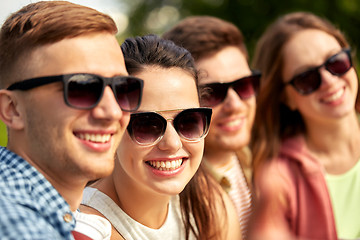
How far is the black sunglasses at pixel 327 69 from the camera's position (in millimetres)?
3410

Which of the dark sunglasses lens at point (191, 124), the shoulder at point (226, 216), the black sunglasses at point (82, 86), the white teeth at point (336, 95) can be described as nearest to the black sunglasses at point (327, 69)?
the white teeth at point (336, 95)

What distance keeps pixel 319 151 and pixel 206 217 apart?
1543 millimetres

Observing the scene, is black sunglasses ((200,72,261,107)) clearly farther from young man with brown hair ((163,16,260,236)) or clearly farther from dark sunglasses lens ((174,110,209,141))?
dark sunglasses lens ((174,110,209,141))

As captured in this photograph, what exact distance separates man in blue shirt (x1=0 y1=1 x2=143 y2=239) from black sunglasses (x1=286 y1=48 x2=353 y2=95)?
79.1 inches

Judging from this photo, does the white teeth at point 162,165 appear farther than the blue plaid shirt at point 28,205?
Yes

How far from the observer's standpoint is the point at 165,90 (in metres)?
2.13

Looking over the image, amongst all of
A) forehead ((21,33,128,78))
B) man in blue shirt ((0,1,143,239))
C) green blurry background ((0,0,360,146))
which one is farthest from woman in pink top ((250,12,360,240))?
green blurry background ((0,0,360,146))

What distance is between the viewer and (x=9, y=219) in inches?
56.8

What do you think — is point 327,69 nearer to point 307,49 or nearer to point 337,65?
point 337,65

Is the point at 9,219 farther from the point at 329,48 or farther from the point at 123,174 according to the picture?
the point at 329,48

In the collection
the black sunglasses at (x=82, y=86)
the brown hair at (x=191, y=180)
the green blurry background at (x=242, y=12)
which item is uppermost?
the black sunglasses at (x=82, y=86)

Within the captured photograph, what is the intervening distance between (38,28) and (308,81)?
228 cm

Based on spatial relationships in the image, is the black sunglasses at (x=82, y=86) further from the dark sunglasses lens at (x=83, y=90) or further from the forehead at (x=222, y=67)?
the forehead at (x=222, y=67)

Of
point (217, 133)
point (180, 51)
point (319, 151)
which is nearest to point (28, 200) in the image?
point (180, 51)
